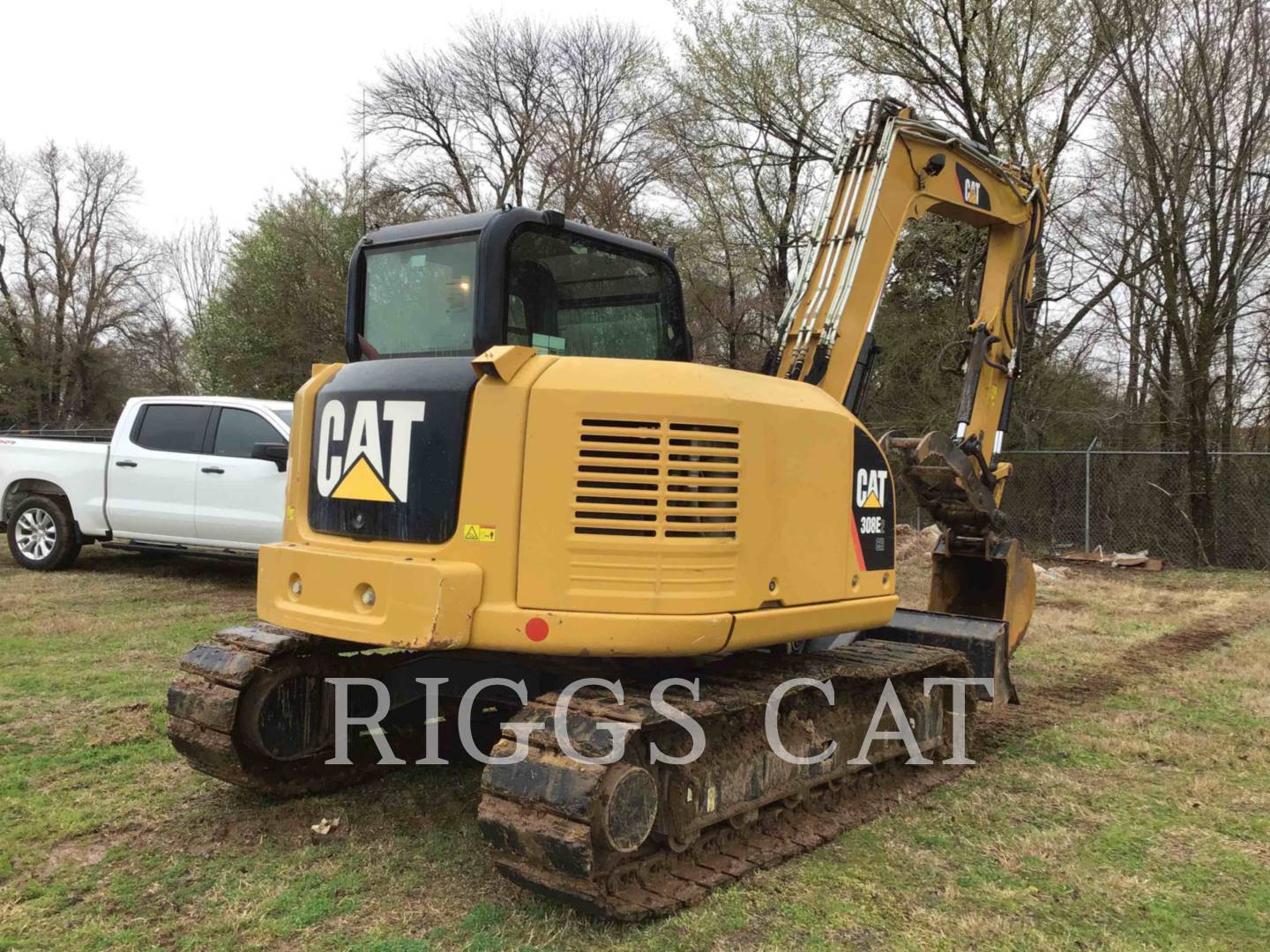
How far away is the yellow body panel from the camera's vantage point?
11.5 feet

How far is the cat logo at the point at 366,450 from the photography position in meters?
3.74

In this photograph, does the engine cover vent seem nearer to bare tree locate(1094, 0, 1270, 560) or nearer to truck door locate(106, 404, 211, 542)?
truck door locate(106, 404, 211, 542)

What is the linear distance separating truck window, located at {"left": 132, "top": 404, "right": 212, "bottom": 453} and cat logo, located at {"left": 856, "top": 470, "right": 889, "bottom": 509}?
744cm

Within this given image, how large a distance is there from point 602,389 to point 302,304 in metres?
23.5

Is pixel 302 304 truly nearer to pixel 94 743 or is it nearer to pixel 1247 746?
pixel 94 743

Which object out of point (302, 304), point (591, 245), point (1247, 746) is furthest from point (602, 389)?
point (302, 304)

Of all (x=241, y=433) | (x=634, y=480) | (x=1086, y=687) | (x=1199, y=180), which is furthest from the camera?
(x=1199, y=180)

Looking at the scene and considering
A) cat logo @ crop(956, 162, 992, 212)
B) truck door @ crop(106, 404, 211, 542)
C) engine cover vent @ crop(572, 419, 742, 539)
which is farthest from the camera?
truck door @ crop(106, 404, 211, 542)

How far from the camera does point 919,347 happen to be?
17.2 meters

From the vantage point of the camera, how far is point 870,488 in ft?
14.5

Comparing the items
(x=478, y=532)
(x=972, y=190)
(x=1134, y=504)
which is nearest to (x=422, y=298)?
(x=478, y=532)

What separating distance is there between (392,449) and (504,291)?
0.85m

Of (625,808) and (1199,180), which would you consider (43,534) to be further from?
(1199,180)

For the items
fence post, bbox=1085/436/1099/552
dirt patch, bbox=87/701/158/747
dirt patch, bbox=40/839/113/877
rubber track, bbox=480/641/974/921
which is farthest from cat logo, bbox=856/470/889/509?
fence post, bbox=1085/436/1099/552
